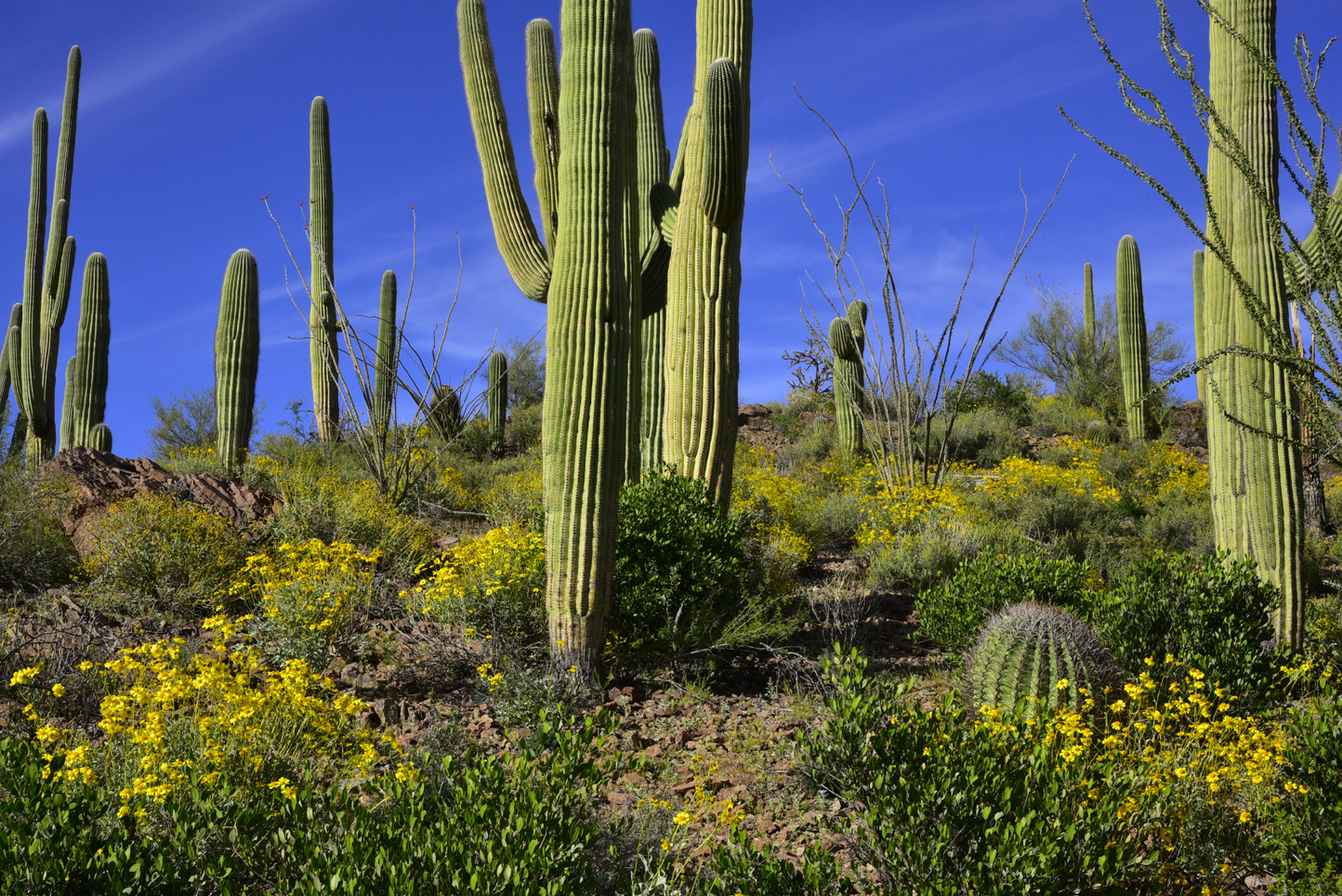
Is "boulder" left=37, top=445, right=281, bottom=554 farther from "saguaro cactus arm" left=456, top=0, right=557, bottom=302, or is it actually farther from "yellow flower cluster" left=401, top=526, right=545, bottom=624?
"saguaro cactus arm" left=456, top=0, right=557, bottom=302

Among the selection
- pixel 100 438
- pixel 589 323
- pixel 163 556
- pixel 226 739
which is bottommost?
pixel 226 739

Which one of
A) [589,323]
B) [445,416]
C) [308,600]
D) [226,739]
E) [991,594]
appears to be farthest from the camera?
[445,416]

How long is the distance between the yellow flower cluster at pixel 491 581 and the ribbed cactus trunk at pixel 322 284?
5818mm

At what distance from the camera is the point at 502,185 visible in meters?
8.42

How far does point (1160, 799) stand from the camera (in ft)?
10.5

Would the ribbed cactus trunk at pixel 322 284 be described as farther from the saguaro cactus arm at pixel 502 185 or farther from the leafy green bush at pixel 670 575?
the leafy green bush at pixel 670 575

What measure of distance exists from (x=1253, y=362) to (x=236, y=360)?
1078 cm

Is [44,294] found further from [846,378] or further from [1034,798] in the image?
[1034,798]

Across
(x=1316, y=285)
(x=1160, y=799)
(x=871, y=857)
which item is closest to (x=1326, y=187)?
(x=1316, y=285)

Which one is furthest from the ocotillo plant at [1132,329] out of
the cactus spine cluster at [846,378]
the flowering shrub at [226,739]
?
the flowering shrub at [226,739]

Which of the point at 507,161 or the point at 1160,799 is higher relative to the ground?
the point at 507,161

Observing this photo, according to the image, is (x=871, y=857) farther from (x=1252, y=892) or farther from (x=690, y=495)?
(x=690, y=495)

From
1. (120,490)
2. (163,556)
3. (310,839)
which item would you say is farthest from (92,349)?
(310,839)

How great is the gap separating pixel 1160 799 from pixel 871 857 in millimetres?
1054
